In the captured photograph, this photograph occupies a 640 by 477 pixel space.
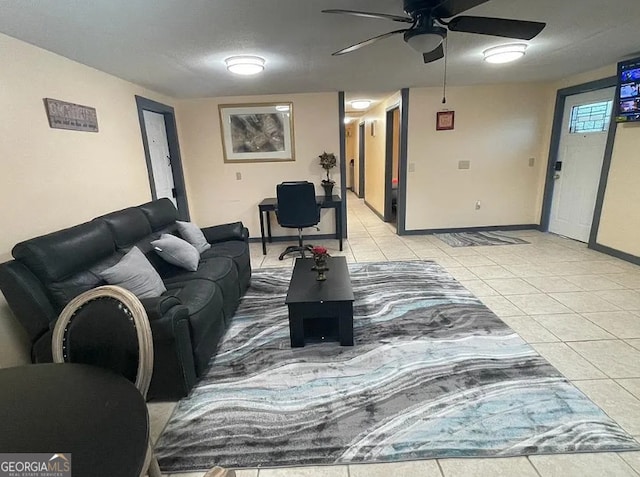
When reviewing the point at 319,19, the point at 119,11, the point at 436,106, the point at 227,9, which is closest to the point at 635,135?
the point at 436,106

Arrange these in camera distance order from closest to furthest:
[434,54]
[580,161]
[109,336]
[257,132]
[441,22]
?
[109,336] < [441,22] < [434,54] < [580,161] < [257,132]

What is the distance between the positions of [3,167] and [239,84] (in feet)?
8.64

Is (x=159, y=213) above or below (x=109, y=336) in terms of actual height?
above

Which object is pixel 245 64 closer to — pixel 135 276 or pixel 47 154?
pixel 47 154

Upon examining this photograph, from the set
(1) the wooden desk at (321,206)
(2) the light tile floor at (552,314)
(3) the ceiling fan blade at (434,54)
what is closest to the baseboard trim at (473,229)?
(2) the light tile floor at (552,314)

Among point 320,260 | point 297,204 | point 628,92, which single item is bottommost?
point 320,260

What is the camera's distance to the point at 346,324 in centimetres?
233

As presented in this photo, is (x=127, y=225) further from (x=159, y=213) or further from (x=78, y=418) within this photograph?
(x=78, y=418)

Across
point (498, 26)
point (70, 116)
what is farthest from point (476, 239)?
point (70, 116)

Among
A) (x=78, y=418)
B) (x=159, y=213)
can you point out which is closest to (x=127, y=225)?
(x=159, y=213)

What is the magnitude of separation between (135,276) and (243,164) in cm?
323

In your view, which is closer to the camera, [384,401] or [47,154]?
[384,401]

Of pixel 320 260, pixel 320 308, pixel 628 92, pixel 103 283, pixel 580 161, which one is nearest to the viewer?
pixel 103 283

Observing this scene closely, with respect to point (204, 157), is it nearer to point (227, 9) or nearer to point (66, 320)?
point (227, 9)
